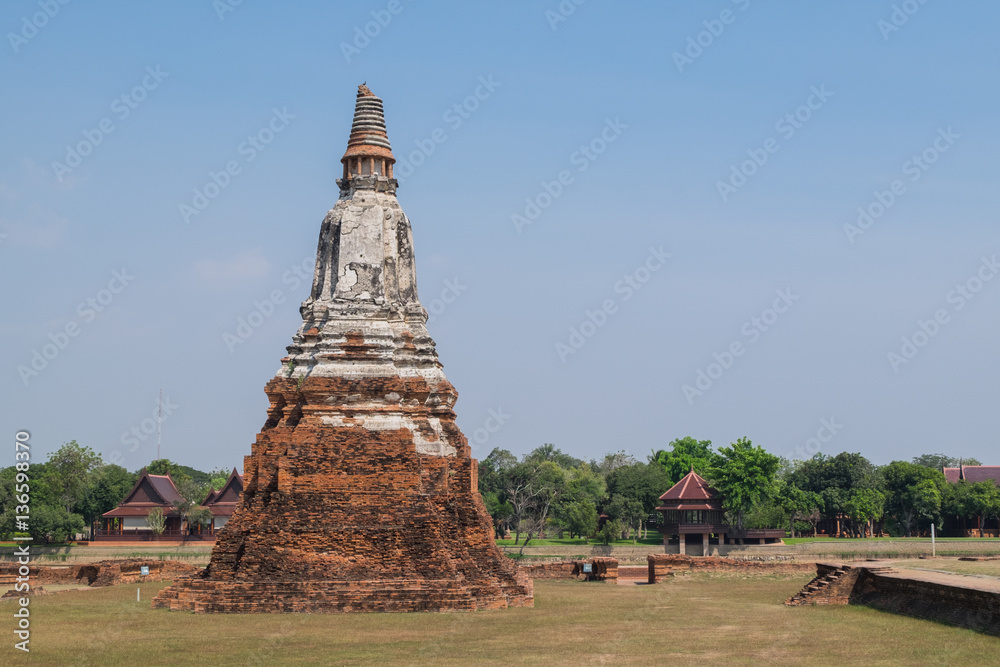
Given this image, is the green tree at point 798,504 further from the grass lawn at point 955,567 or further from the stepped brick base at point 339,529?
the stepped brick base at point 339,529

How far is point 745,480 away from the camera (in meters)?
59.5

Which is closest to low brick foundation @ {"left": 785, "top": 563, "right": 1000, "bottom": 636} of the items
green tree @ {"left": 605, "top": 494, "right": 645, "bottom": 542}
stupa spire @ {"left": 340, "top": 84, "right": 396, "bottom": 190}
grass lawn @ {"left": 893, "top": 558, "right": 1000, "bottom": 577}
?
grass lawn @ {"left": 893, "top": 558, "right": 1000, "bottom": 577}

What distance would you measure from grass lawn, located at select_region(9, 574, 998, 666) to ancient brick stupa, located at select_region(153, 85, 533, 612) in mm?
891

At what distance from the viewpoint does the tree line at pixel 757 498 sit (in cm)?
6050

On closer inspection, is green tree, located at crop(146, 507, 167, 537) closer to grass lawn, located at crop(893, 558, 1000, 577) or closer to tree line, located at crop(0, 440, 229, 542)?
tree line, located at crop(0, 440, 229, 542)

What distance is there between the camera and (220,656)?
18.0 metres

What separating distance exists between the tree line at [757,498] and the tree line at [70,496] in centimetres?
1762

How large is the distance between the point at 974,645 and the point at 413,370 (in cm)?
1394

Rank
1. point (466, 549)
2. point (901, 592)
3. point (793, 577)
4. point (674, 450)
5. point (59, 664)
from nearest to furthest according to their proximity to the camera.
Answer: point (59, 664)
point (901, 592)
point (466, 549)
point (793, 577)
point (674, 450)

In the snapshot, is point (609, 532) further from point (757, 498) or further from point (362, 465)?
point (362, 465)

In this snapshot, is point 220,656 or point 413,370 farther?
point 413,370

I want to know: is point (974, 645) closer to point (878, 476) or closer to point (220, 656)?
point (220, 656)

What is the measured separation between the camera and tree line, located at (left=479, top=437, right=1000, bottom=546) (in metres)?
60.5

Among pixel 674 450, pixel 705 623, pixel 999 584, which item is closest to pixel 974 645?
pixel 999 584
